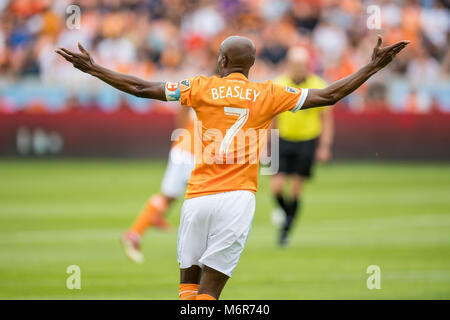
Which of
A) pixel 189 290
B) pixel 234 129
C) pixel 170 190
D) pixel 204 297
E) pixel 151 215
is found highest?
pixel 170 190

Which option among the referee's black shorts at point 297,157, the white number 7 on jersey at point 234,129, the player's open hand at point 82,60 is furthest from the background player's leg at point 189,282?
the referee's black shorts at point 297,157

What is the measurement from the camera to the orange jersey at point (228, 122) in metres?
6.29

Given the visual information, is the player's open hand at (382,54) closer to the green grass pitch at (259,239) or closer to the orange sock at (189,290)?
the orange sock at (189,290)

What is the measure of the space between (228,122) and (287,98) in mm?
514

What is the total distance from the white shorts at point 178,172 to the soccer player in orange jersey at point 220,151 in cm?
490

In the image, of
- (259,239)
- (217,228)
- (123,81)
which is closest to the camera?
(217,228)

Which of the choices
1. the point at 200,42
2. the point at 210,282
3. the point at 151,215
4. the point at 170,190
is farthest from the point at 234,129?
the point at 200,42

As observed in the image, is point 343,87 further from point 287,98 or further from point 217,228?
point 217,228

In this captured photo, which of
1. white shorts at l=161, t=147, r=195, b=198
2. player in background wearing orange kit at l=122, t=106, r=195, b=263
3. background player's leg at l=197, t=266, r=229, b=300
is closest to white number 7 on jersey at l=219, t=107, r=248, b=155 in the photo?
background player's leg at l=197, t=266, r=229, b=300

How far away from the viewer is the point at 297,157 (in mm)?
13375

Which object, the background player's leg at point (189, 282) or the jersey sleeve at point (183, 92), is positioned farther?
the background player's leg at point (189, 282)

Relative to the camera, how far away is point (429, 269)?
34.6ft

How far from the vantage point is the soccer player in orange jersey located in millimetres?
6250
